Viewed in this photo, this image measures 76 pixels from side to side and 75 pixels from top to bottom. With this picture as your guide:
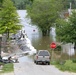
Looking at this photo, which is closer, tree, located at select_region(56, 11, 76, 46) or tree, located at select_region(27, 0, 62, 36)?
tree, located at select_region(56, 11, 76, 46)

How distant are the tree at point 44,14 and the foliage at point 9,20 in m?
16.1

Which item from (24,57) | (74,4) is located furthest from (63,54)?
(74,4)

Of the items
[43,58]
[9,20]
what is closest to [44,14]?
[9,20]

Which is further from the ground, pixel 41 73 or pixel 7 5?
pixel 7 5

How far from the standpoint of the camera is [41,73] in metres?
25.5

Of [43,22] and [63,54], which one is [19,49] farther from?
[43,22]

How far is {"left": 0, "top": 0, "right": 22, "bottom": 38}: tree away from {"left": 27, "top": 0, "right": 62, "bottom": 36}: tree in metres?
16.1

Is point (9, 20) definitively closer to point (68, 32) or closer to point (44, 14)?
point (44, 14)

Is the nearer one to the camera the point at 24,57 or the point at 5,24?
the point at 24,57

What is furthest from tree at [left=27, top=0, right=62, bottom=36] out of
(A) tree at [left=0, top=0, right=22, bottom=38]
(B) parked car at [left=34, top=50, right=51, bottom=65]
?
(B) parked car at [left=34, top=50, right=51, bottom=65]

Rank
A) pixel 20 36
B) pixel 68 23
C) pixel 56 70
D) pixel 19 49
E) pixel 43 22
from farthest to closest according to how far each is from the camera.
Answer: pixel 43 22 → pixel 20 36 → pixel 19 49 → pixel 68 23 → pixel 56 70

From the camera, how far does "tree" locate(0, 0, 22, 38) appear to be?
216 feet

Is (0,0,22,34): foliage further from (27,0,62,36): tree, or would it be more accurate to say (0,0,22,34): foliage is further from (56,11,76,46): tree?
(56,11,76,46): tree

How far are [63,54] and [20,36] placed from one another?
22.2 meters
